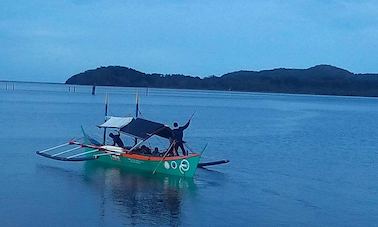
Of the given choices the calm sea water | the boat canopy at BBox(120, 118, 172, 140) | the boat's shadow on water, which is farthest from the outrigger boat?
the calm sea water

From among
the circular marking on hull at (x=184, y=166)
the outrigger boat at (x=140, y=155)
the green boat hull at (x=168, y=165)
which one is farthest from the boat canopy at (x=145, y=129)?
the circular marking on hull at (x=184, y=166)

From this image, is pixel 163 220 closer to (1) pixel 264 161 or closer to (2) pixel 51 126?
(1) pixel 264 161

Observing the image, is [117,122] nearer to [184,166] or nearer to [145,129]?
[145,129]

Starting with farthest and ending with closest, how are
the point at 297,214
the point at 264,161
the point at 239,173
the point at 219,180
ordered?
the point at 264,161
the point at 239,173
the point at 219,180
the point at 297,214

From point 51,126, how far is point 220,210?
26.7m

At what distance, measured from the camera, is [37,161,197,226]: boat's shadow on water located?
15.4 metres

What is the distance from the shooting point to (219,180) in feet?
71.2

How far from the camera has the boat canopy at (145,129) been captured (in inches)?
884

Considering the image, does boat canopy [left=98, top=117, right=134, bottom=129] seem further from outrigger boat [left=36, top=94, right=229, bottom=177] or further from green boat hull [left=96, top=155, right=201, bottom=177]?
green boat hull [left=96, top=155, right=201, bottom=177]

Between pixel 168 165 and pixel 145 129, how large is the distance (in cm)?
217

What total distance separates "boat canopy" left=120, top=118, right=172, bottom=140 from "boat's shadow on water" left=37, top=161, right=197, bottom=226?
141 centimetres

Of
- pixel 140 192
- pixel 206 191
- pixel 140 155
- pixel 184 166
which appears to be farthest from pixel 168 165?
pixel 140 192

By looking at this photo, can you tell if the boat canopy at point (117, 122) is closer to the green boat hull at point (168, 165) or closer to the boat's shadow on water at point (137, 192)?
the boat's shadow on water at point (137, 192)

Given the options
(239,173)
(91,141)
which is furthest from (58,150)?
(239,173)
